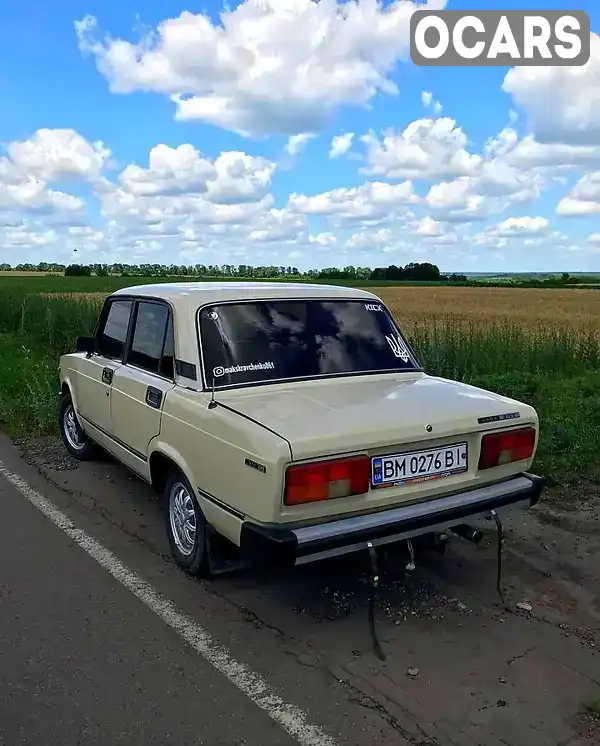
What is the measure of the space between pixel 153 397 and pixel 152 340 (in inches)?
20.5

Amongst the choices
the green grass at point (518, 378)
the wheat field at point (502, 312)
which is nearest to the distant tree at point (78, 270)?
the wheat field at point (502, 312)

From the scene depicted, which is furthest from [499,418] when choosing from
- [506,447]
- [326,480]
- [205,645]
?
[205,645]

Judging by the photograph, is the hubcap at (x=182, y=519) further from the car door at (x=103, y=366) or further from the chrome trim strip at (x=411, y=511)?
the car door at (x=103, y=366)

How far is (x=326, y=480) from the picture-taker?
10.9 feet

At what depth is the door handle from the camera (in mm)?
4401

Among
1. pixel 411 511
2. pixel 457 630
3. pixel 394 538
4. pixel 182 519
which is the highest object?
pixel 411 511

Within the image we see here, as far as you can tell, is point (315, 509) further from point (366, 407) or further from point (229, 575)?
point (229, 575)

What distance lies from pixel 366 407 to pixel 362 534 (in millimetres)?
720

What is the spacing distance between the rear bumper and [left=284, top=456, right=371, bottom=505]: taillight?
0.48 feet

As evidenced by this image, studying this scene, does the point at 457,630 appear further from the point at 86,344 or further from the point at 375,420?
the point at 86,344

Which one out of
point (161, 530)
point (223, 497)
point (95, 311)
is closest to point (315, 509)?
point (223, 497)

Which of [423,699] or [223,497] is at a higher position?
[223,497]

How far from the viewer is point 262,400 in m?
3.86

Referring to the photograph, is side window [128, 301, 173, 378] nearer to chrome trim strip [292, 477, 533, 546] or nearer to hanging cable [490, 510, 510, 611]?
chrome trim strip [292, 477, 533, 546]
